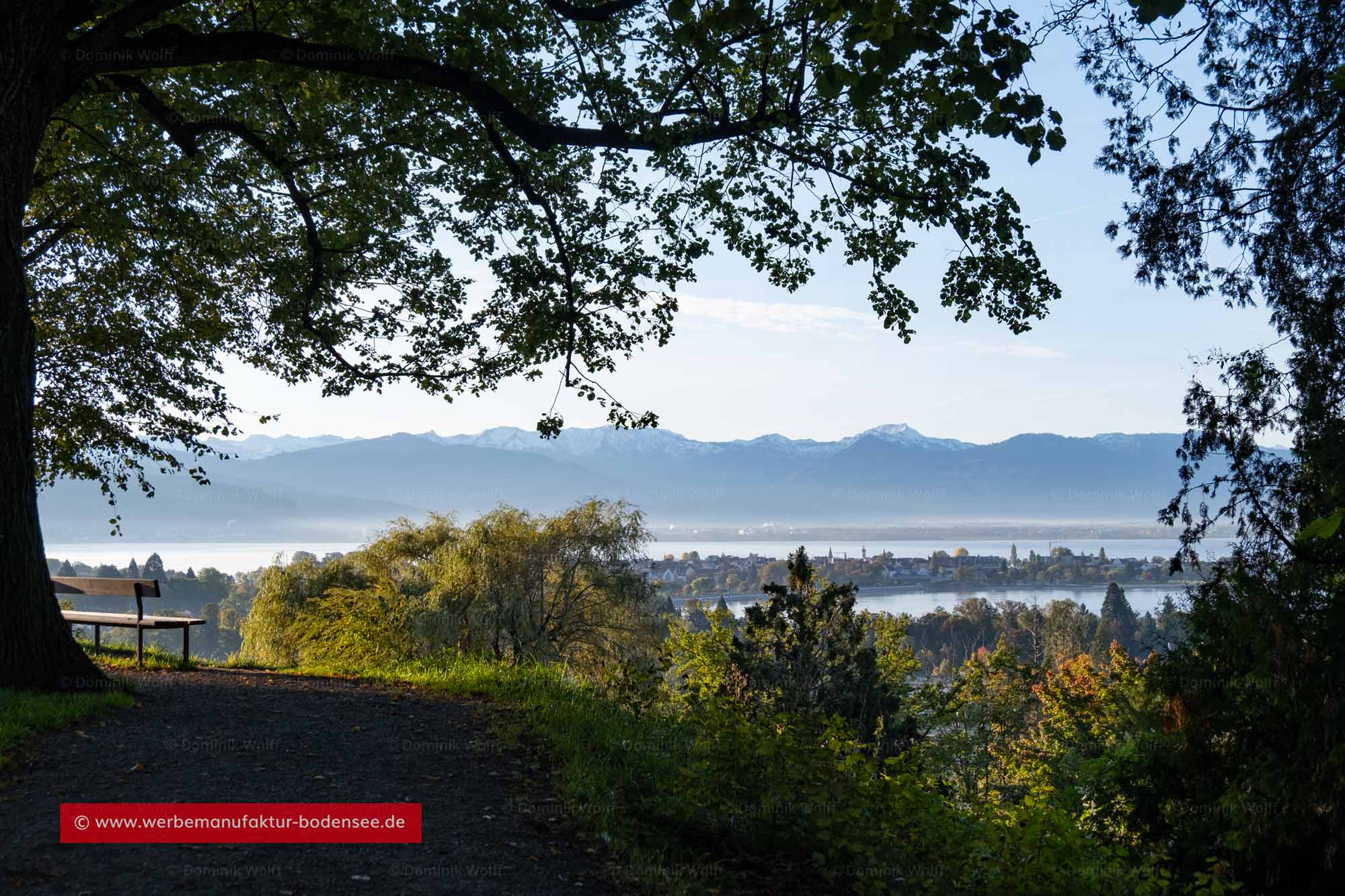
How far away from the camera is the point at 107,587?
1151 centimetres

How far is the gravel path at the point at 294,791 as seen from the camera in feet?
13.6

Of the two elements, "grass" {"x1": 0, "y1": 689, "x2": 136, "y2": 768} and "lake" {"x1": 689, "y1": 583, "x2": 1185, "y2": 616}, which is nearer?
"grass" {"x1": 0, "y1": 689, "x2": 136, "y2": 768}

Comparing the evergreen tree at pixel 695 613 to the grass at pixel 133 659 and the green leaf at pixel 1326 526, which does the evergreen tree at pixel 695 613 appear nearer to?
the grass at pixel 133 659

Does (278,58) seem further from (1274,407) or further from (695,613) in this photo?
(695,613)

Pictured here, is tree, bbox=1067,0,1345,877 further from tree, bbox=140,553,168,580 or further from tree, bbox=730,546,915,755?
tree, bbox=140,553,168,580

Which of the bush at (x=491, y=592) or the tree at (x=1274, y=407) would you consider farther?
the bush at (x=491, y=592)

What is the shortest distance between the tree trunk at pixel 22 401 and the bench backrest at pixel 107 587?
3219 millimetres

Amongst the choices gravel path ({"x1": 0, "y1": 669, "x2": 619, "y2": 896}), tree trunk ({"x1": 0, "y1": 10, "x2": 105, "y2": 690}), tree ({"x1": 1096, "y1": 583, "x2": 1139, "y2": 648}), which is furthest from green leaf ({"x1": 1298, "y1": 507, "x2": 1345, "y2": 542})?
tree ({"x1": 1096, "y1": 583, "x2": 1139, "y2": 648})

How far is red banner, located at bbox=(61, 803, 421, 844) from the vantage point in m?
4.55

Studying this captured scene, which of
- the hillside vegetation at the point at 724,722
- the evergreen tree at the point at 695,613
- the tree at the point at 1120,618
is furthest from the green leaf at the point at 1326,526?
the tree at the point at 1120,618

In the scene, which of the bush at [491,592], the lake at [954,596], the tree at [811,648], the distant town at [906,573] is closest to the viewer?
the tree at [811,648]

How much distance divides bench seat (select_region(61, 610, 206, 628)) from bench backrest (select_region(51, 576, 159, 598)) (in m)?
0.26

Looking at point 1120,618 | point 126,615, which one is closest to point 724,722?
point 126,615

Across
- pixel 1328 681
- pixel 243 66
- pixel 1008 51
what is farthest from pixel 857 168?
pixel 1328 681
